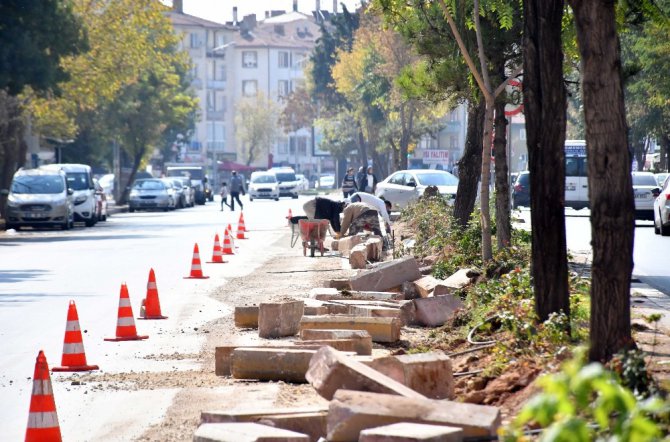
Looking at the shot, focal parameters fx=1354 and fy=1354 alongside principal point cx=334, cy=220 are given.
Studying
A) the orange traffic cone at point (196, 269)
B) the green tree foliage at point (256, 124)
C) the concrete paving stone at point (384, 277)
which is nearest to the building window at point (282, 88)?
the green tree foliage at point (256, 124)

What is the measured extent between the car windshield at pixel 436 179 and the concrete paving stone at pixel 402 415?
3582 cm

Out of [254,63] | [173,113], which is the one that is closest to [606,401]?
[173,113]

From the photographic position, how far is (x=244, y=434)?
652 cm

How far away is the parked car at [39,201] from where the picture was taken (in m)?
39.2

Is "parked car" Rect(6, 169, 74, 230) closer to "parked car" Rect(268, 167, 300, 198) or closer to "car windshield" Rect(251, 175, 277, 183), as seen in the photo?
"car windshield" Rect(251, 175, 277, 183)

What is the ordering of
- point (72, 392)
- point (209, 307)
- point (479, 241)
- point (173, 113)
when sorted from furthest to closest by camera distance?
point (173, 113), point (479, 241), point (209, 307), point (72, 392)

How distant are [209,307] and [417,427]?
33.0 ft

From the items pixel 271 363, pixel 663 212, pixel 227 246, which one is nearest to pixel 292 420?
pixel 271 363

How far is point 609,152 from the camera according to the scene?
7.30 meters

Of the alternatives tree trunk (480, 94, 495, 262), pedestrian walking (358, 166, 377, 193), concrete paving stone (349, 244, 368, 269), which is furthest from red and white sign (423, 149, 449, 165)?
tree trunk (480, 94, 495, 262)

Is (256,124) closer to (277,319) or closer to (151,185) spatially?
(151,185)

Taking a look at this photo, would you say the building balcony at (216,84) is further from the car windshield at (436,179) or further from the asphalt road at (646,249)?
the asphalt road at (646,249)

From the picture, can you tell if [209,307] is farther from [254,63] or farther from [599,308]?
[254,63]

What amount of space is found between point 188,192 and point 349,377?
6352cm
